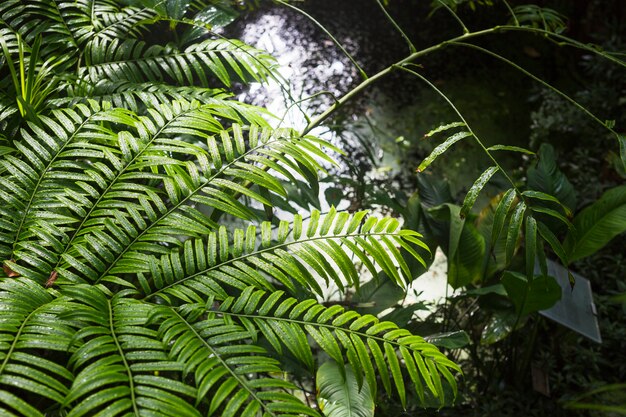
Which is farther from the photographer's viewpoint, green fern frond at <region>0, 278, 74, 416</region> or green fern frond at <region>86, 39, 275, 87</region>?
green fern frond at <region>86, 39, 275, 87</region>

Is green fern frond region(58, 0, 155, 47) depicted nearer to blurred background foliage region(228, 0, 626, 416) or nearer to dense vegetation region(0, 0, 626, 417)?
dense vegetation region(0, 0, 626, 417)

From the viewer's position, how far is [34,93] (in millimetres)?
1496

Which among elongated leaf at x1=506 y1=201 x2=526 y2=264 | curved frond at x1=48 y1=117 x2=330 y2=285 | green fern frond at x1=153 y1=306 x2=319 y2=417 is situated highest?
curved frond at x1=48 y1=117 x2=330 y2=285

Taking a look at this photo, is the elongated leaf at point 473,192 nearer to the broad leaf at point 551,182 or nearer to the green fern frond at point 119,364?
the green fern frond at point 119,364

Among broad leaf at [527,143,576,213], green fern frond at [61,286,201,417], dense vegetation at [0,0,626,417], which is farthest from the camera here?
broad leaf at [527,143,576,213]

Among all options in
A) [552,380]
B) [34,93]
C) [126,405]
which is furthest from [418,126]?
[126,405]

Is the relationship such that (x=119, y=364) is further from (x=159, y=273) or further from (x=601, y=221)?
(x=601, y=221)

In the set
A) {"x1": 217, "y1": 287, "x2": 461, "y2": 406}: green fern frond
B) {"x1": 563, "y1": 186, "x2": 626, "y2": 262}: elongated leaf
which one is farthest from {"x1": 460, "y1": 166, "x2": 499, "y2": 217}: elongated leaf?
{"x1": 563, "y1": 186, "x2": 626, "y2": 262}: elongated leaf

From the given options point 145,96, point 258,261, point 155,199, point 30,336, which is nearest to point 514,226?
point 258,261

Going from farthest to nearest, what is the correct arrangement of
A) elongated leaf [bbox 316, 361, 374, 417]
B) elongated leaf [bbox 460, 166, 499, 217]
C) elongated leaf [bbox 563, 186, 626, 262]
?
elongated leaf [bbox 563, 186, 626, 262], elongated leaf [bbox 316, 361, 374, 417], elongated leaf [bbox 460, 166, 499, 217]

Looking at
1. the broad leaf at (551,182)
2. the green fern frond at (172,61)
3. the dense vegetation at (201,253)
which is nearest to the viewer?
the dense vegetation at (201,253)

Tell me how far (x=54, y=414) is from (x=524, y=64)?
3439 mm

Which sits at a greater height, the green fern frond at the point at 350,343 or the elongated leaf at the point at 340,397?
the green fern frond at the point at 350,343

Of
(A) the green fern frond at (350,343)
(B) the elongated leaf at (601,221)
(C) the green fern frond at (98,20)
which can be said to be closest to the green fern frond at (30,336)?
(A) the green fern frond at (350,343)
